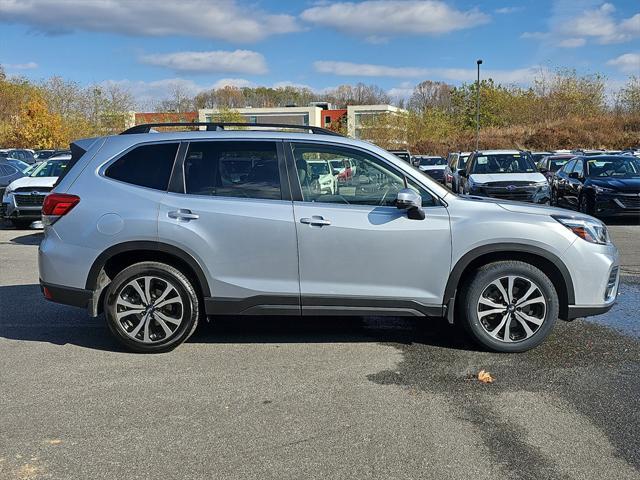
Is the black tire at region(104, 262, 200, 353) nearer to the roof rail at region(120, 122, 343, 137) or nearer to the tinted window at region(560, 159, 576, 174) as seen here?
the roof rail at region(120, 122, 343, 137)

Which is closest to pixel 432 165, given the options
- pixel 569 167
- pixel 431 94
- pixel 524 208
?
pixel 569 167

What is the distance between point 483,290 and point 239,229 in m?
2.11

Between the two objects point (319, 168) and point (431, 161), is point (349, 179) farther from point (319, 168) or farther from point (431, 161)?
point (431, 161)

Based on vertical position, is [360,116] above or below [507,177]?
above

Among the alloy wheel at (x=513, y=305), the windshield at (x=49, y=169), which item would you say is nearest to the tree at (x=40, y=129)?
the windshield at (x=49, y=169)

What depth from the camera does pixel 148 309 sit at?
528cm

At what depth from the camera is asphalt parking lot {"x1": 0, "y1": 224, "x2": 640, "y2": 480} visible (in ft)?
11.3

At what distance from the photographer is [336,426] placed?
3.91 meters

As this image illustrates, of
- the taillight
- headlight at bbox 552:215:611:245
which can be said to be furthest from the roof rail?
headlight at bbox 552:215:611:245

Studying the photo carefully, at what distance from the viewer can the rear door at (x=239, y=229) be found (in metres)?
5.13

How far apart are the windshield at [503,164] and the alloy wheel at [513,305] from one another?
12.5 meters

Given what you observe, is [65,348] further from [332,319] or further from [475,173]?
[475,173]

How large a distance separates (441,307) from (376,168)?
1.30 metres

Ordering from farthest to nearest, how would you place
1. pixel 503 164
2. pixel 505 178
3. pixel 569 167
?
pixel 503 164 < pixel 569 167 < pixel 505 178
